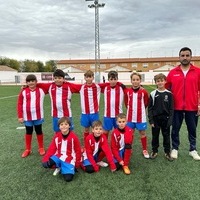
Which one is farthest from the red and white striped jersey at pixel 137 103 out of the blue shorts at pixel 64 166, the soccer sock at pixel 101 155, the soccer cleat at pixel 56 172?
the soccer cleat at pixel 56 172

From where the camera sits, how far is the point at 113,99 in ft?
14.5

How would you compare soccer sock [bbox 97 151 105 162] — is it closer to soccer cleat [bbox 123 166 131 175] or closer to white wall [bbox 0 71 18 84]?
soccer cleat [bbox 123 166 131 175]

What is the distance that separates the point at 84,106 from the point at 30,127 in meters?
1.07

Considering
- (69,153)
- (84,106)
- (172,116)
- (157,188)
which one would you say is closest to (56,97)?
(84,106)

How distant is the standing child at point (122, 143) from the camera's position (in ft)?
12.2

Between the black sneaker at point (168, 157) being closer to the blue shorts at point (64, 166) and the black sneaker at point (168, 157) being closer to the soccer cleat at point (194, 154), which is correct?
the soccer cleat at point (194, 154)

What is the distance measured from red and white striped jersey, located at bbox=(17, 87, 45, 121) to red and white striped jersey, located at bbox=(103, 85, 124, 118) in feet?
3.88

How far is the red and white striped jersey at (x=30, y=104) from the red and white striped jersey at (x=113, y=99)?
1.18 metres

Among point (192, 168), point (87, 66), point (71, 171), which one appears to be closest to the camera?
point (71, 171)

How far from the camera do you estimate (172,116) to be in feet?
13.0

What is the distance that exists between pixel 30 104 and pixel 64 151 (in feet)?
4.05

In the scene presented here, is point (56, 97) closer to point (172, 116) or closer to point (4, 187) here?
point (4, 187)

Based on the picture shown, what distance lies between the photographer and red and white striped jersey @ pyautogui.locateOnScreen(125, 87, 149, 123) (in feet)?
13.7

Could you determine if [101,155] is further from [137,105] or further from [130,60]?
[130,60]
